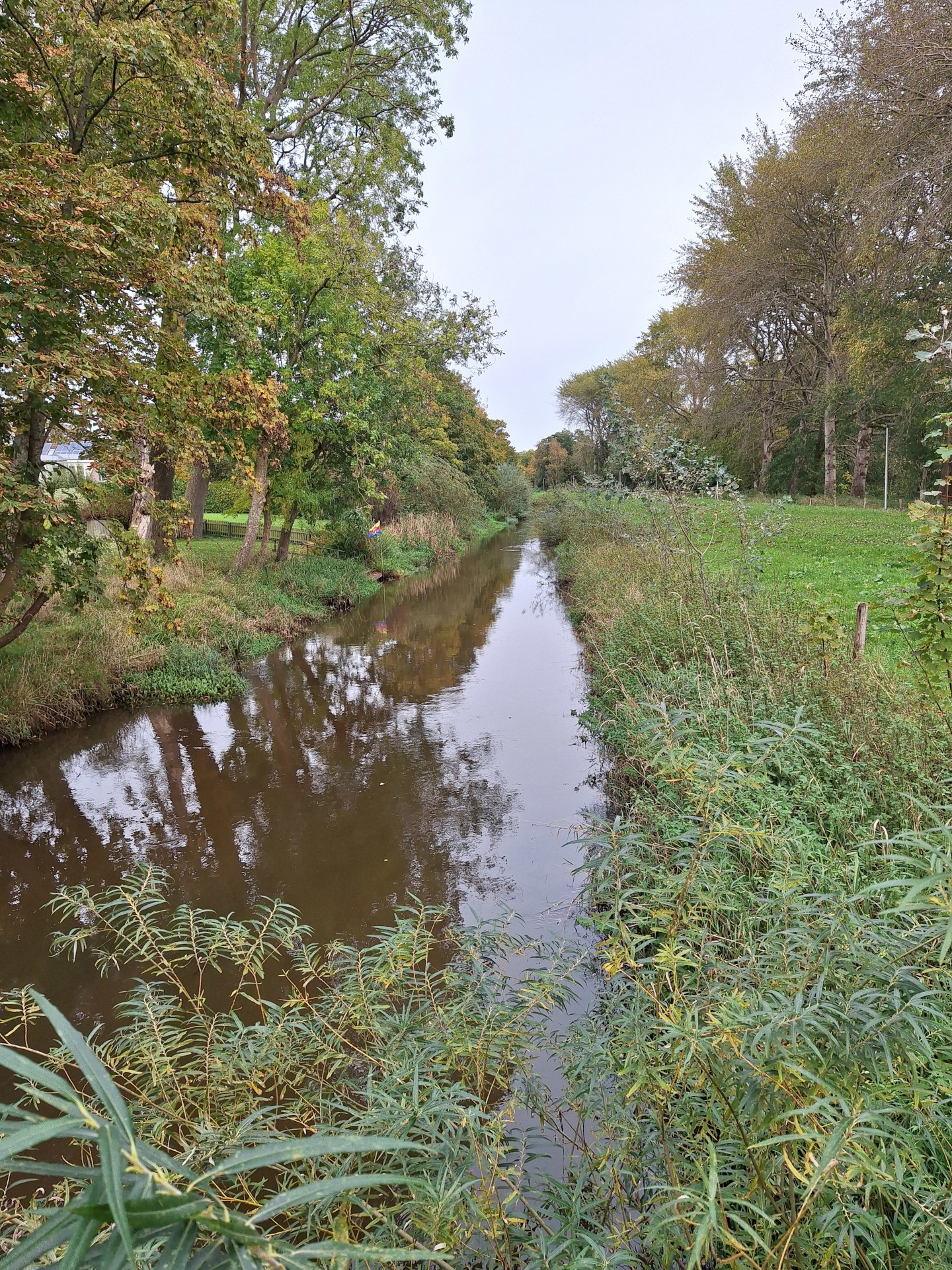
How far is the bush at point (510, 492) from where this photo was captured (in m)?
44.2

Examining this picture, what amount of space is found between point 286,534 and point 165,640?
6557 mm

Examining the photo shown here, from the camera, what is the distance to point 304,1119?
2189 mm

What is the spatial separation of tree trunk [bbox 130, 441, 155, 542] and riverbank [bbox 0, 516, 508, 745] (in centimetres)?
66

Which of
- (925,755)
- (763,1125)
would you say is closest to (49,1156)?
(763,1125)

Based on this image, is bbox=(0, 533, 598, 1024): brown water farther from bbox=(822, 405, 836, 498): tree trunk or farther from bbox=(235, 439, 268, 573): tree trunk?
bbox=(822, 405, 836, 498): tree trunk

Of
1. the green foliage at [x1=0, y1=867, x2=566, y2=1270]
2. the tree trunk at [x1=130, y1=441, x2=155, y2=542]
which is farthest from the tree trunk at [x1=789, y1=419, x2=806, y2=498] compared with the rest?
the green foliage at [x1=0, y1=867, x2=566, y2=1270]

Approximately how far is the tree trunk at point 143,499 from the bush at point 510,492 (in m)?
32.4

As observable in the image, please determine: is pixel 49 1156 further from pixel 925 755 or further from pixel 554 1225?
pixel 925 755

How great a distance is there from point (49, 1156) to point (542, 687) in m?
7.68

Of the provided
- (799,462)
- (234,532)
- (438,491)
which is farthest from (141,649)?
(799,462)

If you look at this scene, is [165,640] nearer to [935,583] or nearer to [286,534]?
[286,534]

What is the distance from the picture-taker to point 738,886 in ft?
10.3

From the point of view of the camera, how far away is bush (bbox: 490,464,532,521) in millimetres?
44156

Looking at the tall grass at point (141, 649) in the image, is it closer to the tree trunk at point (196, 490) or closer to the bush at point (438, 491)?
Result: the tree trunk at point (196, 490)
